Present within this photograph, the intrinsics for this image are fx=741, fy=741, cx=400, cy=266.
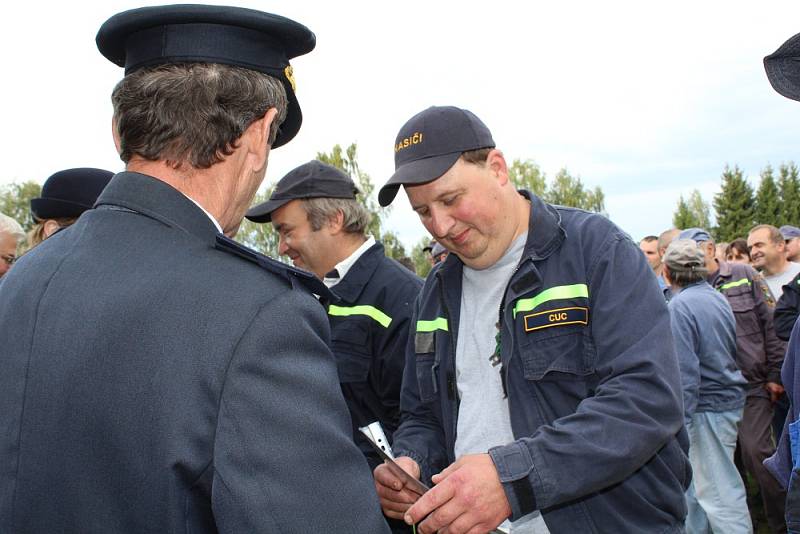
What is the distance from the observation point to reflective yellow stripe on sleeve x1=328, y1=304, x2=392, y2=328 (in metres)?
3.60

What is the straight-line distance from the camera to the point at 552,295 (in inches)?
95.9

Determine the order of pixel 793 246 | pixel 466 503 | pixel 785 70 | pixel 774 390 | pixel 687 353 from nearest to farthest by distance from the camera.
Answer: pixel 785 70, pixel 466 503, pixel 687 353, pixel 774 390, pixel 793 246

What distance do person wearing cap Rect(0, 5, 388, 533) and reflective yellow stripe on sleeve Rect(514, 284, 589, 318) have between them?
1090 mm

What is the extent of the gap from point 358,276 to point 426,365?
3.42 feet

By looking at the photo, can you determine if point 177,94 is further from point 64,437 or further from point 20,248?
point 20,248

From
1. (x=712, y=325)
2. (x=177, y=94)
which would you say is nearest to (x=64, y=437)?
(x=177, y=94)

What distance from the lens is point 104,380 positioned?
4.29ft

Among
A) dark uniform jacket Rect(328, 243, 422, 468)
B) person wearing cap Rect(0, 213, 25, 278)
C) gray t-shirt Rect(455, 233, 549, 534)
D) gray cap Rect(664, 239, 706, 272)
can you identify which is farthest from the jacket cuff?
gray cap Rect(664, 239, 706, 272)

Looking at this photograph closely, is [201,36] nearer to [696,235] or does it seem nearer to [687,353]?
[687,353]

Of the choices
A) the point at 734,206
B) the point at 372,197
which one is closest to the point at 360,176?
the point at 372,197

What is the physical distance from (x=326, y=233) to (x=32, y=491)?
2752 mm

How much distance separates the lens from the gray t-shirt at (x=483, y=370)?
252 cm

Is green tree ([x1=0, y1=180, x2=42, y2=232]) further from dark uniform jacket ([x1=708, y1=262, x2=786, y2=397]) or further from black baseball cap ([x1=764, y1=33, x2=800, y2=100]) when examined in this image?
black baseball cap ([x1=764, y1=33, x2=800, y2=100])

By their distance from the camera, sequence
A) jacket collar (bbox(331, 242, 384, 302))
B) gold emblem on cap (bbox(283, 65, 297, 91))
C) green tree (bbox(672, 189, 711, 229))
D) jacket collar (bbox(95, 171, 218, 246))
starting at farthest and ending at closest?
green tree (bbox(672, 189, 711, 229)) < jacket collar (bbox(331, 242, 384, 302)) < gold emblem on cap (bbox(283, 65, 297, 91)) < jacket collar (bbox(95, 171, 218, 246))
